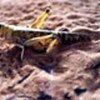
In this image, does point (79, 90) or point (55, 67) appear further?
point (55, 67)

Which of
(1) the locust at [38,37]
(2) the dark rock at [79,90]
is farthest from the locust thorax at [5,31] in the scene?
(2) the dark rock at [79,90]

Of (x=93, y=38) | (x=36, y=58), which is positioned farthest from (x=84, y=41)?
(x=36, y=58)

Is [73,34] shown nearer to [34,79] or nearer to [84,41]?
[84,41]

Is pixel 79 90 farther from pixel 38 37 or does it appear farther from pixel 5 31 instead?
pixel 5 31

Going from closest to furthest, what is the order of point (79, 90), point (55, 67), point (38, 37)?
point (79, 90) < point (55, 67) < point (38, 37)

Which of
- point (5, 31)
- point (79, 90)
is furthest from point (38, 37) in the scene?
point (79, 90)

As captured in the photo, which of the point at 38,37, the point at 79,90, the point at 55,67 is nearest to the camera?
the point at 79,90

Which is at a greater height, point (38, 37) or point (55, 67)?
point (38, 37)

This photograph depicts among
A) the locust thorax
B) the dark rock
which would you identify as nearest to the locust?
the locust thorax
